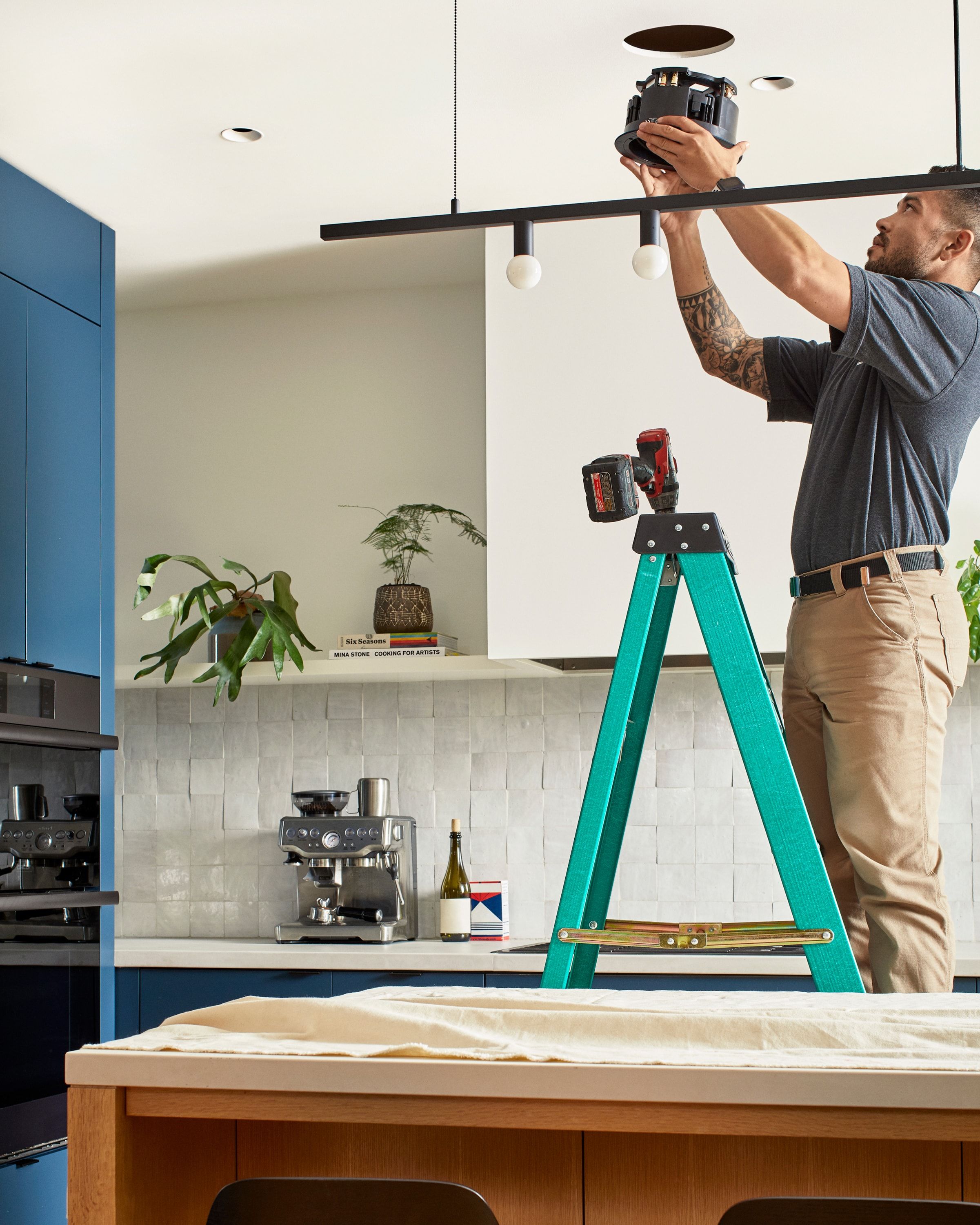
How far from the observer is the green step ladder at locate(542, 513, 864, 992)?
5.30ft

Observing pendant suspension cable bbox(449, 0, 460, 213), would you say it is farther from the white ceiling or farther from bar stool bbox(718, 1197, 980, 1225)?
bar stool bbox(718, 1197, 980, 1225)

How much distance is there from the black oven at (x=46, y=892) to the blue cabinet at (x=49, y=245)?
3.13 feet

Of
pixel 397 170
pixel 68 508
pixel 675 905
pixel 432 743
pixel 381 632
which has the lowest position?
pixel 675 905

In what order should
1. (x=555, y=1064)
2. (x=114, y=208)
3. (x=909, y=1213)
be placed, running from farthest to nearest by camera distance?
1. (x=114, y=208)
2. (x=555, y=1064)
3. (x=909, y=1213)

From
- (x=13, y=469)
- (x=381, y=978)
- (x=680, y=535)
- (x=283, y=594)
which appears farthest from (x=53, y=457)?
(x=680, y=535)

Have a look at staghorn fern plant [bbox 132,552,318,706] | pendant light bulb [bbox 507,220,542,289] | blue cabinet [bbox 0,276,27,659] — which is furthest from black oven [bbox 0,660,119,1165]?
pendant light bulb [bbox 507,220,542,289]

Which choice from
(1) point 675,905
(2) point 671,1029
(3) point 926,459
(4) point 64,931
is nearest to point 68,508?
(4) point 64,931

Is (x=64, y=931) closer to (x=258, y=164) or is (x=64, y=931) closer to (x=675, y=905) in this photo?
(x=675, y=905)

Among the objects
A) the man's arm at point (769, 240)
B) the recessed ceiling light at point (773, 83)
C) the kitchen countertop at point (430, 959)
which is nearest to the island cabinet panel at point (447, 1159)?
the man's arm at point (769, 240)

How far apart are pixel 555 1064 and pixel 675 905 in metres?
2.54

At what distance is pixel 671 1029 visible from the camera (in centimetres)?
116

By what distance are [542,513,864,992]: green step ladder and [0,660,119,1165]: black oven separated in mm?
1550

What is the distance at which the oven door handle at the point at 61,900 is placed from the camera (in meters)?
2.84

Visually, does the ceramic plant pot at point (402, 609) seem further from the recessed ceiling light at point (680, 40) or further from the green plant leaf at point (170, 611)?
the recessed ceiling light at point (680, 40)
